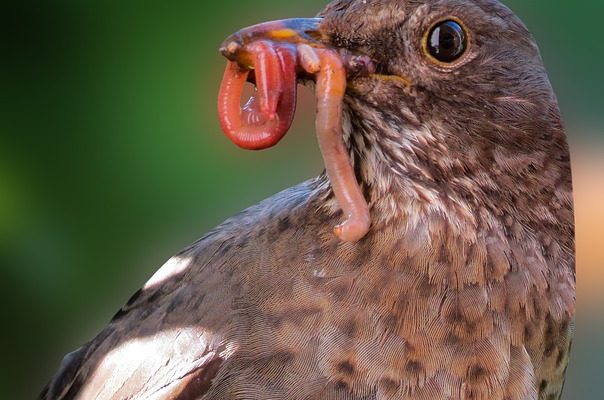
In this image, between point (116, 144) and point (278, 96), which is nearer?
point (278, 96)

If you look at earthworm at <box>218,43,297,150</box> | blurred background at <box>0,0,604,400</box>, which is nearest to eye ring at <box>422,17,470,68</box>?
earthworm at <box>218,43,297,150</box>

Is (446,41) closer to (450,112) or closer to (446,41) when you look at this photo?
(446,41)

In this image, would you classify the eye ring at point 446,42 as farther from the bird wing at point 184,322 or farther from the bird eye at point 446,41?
the bird wing at point 184,322

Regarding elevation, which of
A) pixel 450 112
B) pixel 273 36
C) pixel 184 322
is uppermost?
pixel 273 36

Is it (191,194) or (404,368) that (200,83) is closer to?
(191,194)

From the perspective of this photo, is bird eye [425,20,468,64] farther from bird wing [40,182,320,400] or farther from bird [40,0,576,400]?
bird wing [40,182,320,400]

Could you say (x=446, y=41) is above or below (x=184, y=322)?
above

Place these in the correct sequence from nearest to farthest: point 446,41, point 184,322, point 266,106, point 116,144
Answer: point 266,106
point 446,41
point 184,322
point 116,144

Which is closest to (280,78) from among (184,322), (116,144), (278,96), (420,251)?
(278,96)

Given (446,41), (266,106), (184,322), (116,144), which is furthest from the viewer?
(116,144)
